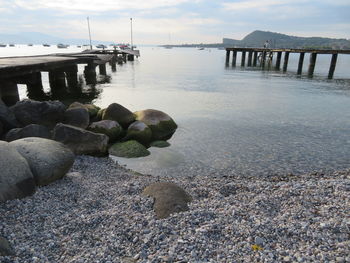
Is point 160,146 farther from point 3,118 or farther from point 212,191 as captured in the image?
point 3,118

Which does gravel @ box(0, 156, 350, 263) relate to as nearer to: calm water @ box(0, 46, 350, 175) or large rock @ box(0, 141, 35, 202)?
large rock @ box(0, 141, 35, 202)

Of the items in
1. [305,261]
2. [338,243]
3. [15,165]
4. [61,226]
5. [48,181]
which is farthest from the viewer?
[48,181]

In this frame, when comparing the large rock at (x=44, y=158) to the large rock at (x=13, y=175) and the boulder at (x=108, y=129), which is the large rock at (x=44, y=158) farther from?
the boulder at (x=108, y=129)

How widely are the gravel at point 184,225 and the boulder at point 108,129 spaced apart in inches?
168

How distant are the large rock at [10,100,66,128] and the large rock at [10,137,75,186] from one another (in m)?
4.30

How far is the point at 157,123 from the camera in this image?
473 inches

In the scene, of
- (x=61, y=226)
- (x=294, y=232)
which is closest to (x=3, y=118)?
(x=61, y=226)

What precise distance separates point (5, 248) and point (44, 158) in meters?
2.57

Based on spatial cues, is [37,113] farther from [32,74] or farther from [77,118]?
[32,74]

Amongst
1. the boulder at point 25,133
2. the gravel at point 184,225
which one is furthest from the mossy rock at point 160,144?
the gravel at point 184,225

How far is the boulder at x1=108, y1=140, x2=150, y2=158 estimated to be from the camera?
31.9ft

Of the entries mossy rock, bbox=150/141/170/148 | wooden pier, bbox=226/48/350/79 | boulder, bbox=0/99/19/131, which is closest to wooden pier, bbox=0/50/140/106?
boulder, bbox=0/99/19/131

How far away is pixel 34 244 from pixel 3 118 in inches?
263

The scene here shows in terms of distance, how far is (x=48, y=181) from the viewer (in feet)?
19.9
